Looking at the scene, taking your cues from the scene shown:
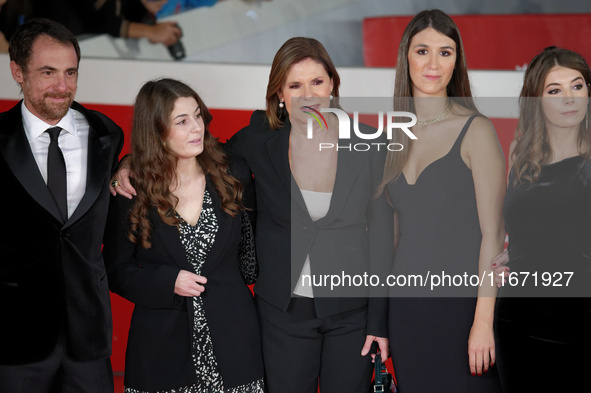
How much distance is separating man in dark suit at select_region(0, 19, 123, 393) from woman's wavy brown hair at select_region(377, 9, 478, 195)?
1.16 metres

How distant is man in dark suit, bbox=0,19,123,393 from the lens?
7.93ft

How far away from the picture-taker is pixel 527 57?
3.75 m

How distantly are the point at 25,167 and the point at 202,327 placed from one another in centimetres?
92

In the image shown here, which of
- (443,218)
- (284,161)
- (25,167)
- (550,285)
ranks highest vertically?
(284,161)

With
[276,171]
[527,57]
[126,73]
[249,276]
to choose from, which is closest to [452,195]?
[276,171]

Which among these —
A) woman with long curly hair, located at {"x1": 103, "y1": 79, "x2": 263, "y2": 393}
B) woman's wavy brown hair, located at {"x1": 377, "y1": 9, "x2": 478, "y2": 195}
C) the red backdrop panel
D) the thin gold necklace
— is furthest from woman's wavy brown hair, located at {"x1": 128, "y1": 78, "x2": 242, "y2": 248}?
the red backdrop panel

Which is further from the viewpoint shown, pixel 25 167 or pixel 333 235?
pixel 333 235

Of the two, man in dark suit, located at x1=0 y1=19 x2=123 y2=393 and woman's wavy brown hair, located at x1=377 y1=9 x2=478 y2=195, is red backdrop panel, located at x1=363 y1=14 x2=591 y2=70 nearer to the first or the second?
woman's wavy brown hair, located at x1=377 y1=9 x2=478 y2=195

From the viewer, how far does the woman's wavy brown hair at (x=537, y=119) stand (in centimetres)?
245

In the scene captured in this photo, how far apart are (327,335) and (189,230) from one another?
0.71 metres

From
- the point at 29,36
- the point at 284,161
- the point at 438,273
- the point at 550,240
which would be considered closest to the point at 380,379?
the point at 438,273

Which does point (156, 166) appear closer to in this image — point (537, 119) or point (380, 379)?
point (380, 379)

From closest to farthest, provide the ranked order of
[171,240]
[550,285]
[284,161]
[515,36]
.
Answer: [550,285]
[171,240]
[284,161]
[515,36]

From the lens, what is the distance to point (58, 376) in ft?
8.26
